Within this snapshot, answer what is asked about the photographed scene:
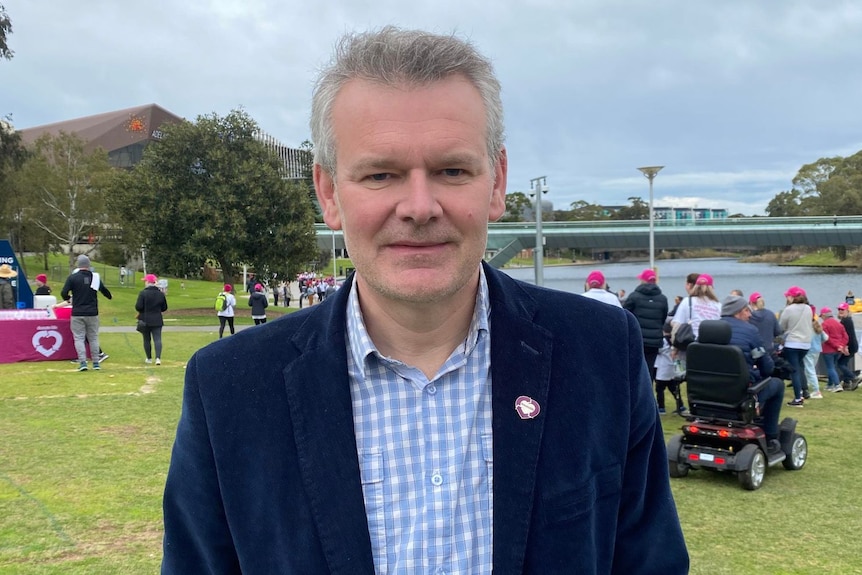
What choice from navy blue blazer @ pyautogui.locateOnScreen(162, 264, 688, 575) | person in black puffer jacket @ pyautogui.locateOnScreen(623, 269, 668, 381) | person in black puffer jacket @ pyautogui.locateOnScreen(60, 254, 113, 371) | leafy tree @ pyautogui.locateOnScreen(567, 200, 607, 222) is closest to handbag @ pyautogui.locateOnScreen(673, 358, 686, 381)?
person in black puffer jacket @ pyautogui.locateOnScreen(623, 269, 668, 381)

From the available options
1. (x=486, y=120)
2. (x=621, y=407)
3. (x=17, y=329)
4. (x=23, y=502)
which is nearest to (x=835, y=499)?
(x=621, y=407)

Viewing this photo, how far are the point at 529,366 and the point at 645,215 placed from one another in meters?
74.2

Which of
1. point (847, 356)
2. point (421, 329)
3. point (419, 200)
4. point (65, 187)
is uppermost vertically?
point (65, 187)

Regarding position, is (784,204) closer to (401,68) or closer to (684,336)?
(684,336)

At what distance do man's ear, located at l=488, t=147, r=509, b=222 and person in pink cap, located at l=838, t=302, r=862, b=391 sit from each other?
13228 millimetres

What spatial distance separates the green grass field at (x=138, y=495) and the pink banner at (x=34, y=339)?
Result: 2.85 meters

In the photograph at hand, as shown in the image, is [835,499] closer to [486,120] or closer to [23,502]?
[486,120]

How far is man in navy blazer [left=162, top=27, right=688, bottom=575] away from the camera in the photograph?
1.42 meters

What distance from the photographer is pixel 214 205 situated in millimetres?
28000

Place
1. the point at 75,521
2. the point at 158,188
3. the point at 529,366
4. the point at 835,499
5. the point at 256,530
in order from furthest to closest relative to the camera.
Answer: the point at 158,188, the point at 835,499, the point at 75,521, the point at 529,366, the point at 256,530

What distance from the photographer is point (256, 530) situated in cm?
143

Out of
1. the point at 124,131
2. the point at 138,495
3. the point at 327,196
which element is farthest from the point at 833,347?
the point at 124,131

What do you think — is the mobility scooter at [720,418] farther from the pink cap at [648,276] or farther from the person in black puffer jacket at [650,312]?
the pink cap at [648,276]

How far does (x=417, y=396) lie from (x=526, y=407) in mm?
252
